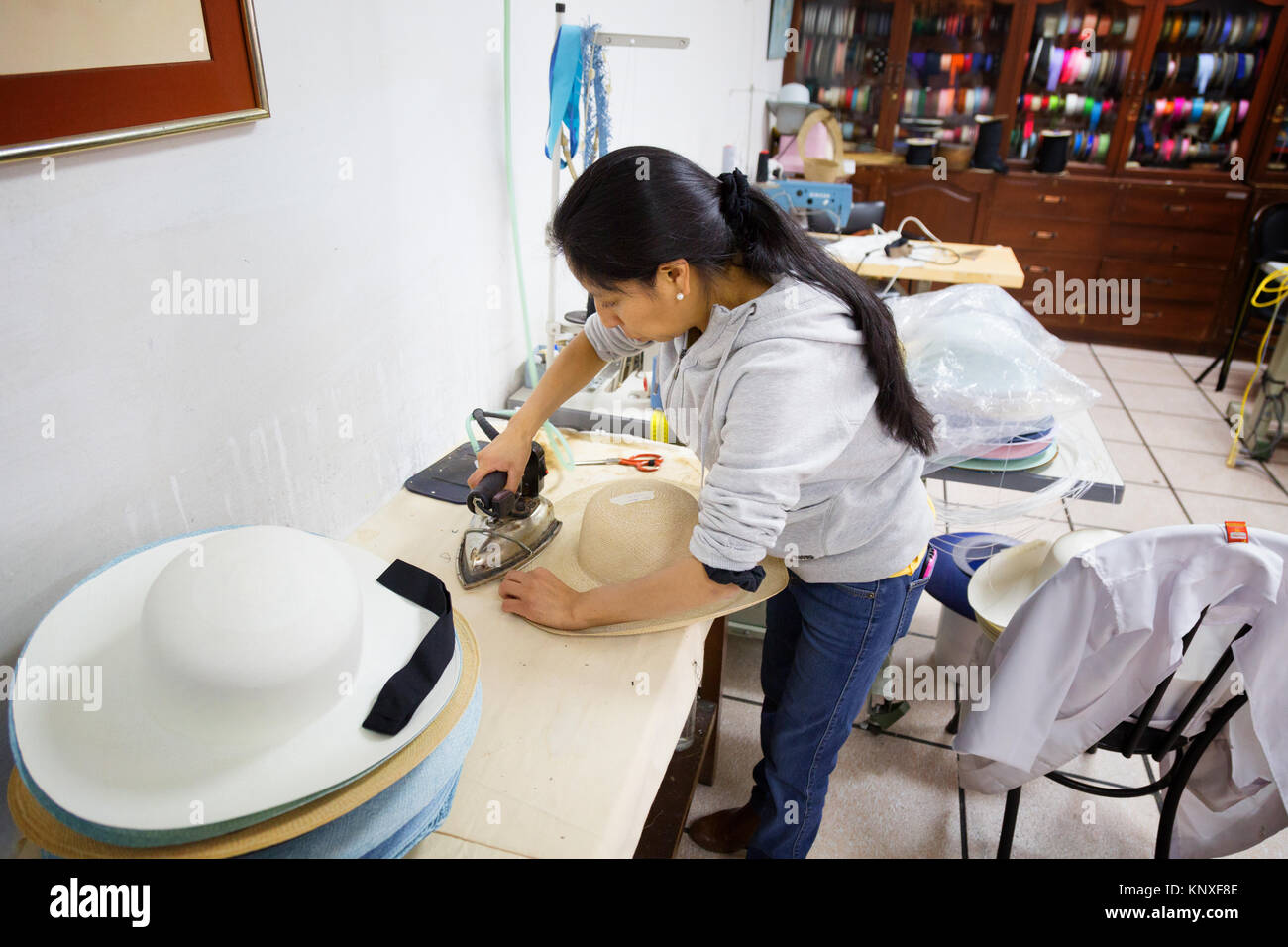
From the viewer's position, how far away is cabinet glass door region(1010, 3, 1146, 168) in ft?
15.7

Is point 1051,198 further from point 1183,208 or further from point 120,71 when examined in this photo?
point 120,71

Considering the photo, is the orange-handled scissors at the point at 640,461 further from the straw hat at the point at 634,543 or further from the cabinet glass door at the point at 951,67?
the cabinet glass door at the point at 951,67

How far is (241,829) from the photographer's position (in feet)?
2.31

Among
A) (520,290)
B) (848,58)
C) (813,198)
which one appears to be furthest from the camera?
(848,58)

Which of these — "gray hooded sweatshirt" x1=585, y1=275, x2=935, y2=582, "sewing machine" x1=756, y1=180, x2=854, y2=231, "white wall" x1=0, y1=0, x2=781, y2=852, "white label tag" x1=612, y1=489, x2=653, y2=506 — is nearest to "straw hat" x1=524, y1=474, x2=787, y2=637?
"white label tag" x1=612, y1=489, x2=653, y2=506

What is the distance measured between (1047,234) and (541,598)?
496cm

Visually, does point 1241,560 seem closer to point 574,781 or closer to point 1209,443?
point 574,781

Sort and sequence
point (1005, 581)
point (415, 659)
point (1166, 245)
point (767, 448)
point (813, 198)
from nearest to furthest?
1. point (415, 659)
2. point (767, 448)
3. point (1005, 581)
4. point (813, 198)
5. point (1166, 245)

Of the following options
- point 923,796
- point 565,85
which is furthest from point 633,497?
point 923,796

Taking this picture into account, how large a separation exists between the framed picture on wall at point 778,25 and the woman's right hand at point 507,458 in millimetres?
4390

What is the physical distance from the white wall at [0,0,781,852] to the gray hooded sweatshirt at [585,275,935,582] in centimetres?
56

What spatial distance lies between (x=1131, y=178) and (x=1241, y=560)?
15.1 feet

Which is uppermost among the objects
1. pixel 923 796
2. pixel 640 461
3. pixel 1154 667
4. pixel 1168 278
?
pixel 640 461

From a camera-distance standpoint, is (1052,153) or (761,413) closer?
(761,413)
